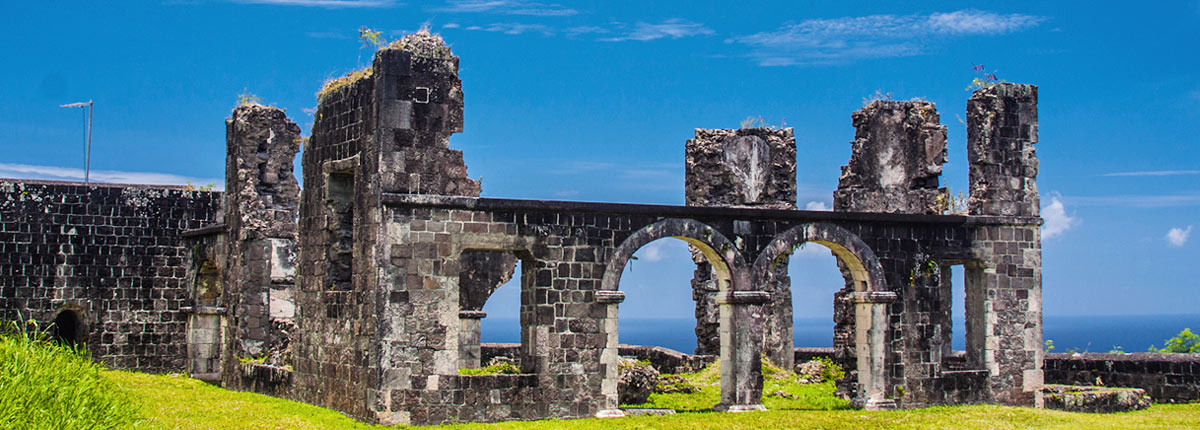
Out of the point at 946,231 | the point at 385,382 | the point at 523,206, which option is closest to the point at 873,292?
the point at 946,231

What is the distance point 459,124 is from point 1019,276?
32.6 ft

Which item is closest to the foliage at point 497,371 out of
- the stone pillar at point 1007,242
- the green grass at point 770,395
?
the green grass at point 770,395

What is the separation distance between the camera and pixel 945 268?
24234 millimetres

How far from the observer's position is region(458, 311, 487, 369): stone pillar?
25203 mm

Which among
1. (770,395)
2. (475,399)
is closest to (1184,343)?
(770,395)

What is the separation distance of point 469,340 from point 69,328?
1003cm

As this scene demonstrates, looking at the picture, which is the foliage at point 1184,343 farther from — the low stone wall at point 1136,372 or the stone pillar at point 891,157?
the stone pillar at point 891,157

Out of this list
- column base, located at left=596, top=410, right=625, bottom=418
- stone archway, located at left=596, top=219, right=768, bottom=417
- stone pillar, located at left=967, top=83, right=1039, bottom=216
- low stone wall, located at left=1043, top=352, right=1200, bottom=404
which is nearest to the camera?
column base, located at left=596, top=410, right=625, bottom=418

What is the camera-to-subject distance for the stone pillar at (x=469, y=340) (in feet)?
82.7

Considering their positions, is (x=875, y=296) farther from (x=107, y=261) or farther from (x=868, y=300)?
(x=107, y=261)

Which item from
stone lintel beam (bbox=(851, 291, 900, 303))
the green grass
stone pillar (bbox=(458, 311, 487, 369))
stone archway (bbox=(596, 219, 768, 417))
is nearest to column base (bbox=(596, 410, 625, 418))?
stone archway (bbox=(596, 219, 768, 417))

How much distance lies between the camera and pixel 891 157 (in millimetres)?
24984

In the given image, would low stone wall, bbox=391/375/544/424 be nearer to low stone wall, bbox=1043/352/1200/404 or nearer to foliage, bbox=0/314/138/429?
foliage, bbox=0/314/138/429

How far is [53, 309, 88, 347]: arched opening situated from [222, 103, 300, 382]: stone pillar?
4.58 meters
